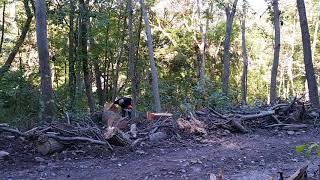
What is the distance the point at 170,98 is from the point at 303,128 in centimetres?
1327

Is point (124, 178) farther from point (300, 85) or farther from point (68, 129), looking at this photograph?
point (300, 85)

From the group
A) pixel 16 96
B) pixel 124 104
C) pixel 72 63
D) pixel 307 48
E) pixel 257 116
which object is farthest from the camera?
pixel 72 63

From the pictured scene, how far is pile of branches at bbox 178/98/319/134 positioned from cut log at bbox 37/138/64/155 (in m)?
2.99

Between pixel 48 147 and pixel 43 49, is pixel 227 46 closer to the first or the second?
pixel 43 49

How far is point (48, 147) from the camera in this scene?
23.1ft

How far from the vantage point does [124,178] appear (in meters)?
5.69

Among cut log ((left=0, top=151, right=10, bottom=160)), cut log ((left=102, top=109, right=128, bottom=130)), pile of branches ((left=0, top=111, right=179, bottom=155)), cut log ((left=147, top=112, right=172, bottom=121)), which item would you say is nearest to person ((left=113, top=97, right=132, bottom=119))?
cut log ((left=102, top=109, right=128, bottom=130))

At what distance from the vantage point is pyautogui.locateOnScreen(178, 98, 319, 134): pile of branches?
9.14 meters

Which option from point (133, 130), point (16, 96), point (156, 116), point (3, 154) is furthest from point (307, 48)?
point (16, 96)

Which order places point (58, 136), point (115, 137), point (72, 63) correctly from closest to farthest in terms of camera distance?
point (58, 136) < point (115, 137) < point (72, 63)

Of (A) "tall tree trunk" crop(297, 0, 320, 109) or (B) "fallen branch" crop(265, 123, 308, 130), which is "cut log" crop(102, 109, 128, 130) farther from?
(A) "tall tree trunk" crop(297, 0, 320, 109)

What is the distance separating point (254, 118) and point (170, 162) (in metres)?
4.18

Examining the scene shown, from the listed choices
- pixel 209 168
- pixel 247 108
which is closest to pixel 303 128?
pixel 247 108

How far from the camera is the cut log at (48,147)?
7.04m
